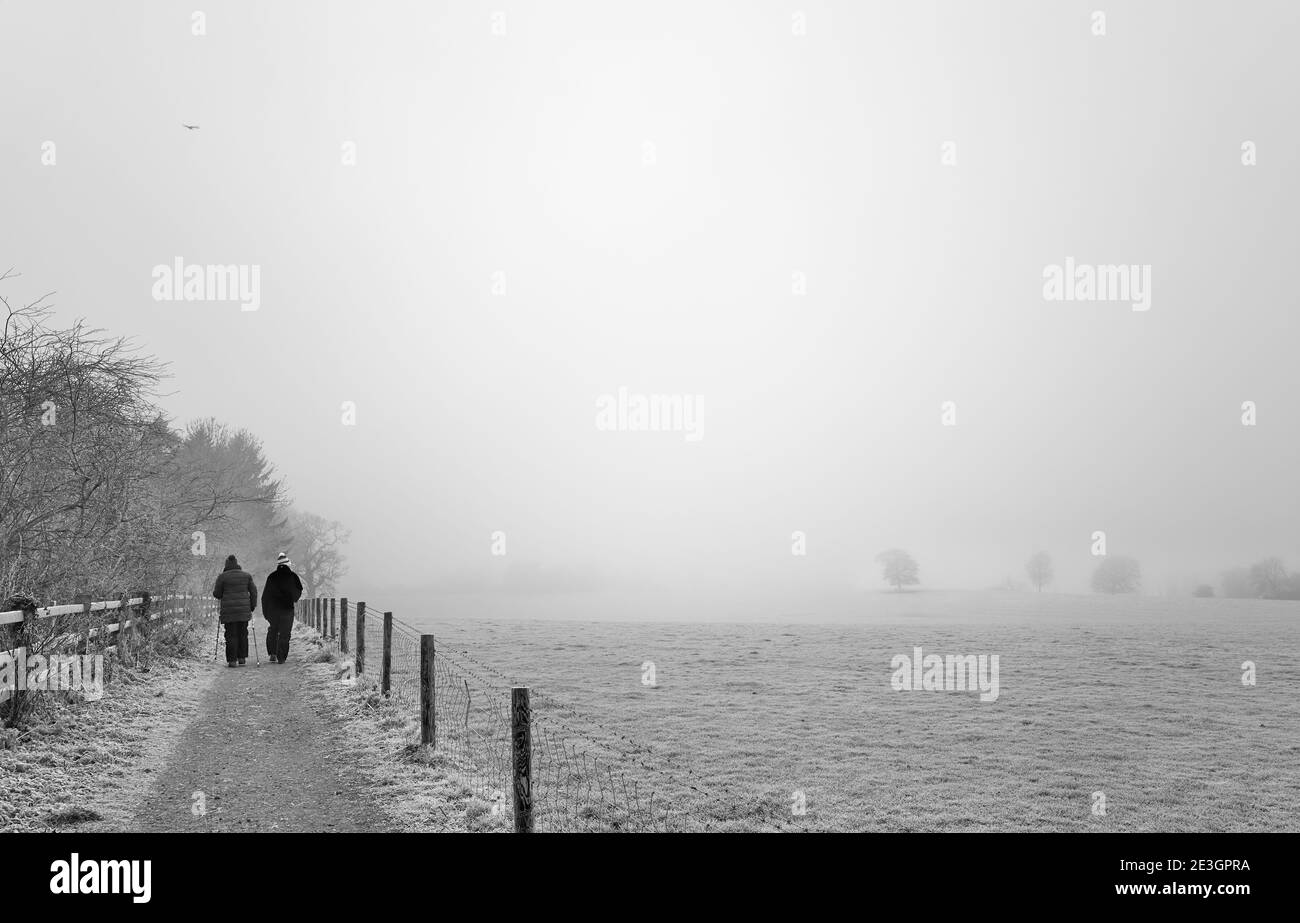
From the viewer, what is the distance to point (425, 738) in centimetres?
1160

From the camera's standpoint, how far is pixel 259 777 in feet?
33.8

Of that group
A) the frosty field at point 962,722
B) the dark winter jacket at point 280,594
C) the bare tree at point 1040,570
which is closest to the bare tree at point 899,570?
the bare tree at point 1040,570

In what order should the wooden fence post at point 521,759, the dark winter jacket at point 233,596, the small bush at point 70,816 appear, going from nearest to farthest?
the wooden fence post at point 521,759, the small bush at point 70,816, the dark winter jacket at point 233,596

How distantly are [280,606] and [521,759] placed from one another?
17.9 meters

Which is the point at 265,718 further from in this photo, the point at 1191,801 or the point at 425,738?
the point at 1191,801

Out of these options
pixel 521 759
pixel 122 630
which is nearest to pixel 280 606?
pixel 122 630

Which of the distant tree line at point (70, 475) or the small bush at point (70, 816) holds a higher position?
the distant tree line at point (70, 475)

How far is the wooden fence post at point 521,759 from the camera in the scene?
744 cm

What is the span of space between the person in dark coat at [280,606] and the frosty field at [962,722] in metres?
6.50

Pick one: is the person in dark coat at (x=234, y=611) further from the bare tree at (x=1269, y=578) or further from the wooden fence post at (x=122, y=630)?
the bare tree at (x=1269, y=578)

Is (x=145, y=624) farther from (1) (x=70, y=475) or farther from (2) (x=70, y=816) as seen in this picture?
(2) (x=70, y=816)
